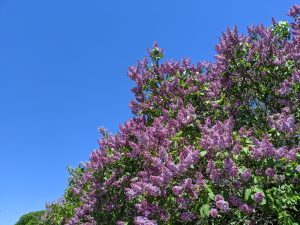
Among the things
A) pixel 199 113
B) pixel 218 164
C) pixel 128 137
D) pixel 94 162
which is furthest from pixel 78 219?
pixel 218 164

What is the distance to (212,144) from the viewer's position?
23.8 ft

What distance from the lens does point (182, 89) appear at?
10.9 metres

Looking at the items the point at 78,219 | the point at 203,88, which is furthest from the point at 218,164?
the point at 78,219

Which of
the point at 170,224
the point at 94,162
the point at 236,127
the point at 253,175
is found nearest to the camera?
the point at 253,175

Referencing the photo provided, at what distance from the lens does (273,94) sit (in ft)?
34.8

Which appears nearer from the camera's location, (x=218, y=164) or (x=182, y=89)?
(x=218, y=164)

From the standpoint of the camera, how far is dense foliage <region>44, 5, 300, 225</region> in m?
6.89

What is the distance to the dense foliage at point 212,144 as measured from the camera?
22.6 feet

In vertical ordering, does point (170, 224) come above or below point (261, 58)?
below

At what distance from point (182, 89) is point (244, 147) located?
402 centimetres

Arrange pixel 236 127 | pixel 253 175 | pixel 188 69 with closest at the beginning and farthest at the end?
pixel 253 175, pixel 236 127, pixel 188 69

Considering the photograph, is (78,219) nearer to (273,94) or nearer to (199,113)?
(199,113)

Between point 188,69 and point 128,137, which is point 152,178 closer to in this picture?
point 128,137

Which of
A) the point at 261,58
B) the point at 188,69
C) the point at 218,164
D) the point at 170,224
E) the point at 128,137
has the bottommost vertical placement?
the point at 170,224
